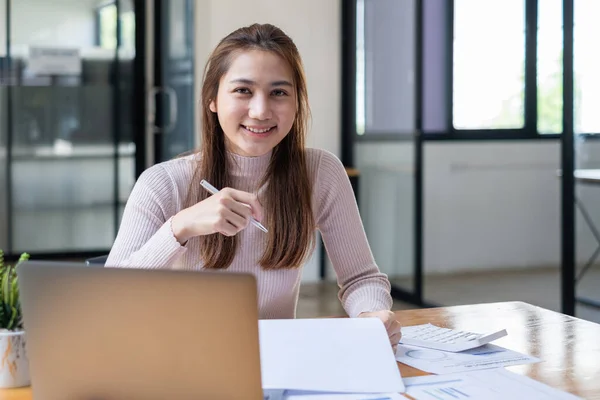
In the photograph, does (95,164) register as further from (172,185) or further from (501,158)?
(172,185)

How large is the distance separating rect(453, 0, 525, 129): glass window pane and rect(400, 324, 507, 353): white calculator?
3.56 m

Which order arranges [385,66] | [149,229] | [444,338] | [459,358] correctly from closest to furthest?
1. [459,358]
2. [444,338]
3. [149,229]
4. [385,66]

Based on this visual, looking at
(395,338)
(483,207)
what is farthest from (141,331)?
(483,207)

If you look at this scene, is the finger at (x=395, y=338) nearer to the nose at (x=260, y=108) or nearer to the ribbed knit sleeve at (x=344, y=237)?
the ribbed knit sleeve at (x=344, y=237)

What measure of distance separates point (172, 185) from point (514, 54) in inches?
153

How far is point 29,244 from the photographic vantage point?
5.76m

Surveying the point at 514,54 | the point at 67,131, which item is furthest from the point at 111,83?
the point at 514,54

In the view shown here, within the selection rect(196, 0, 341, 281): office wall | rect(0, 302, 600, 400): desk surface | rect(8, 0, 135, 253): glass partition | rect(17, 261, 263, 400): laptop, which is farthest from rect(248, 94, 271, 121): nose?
rect(8, 0, 135, 253): glass partition

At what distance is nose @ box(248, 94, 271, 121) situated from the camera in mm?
1746

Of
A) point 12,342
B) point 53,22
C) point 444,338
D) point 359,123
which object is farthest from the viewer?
point 53,22

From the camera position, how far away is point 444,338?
157 centimetres

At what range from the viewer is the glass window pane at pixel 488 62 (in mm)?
5031

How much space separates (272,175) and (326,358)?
0.69 meters

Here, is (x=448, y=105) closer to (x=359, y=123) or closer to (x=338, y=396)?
(x=359, y=123)
